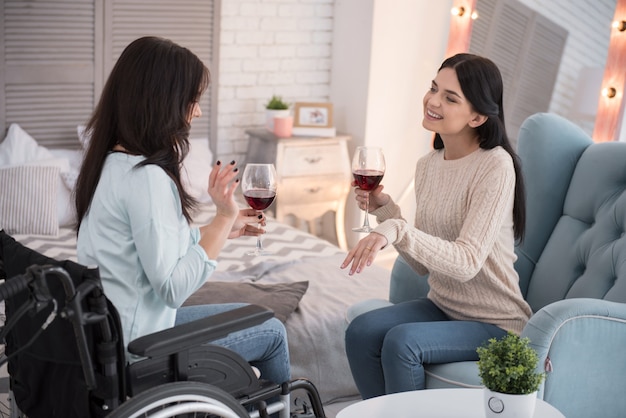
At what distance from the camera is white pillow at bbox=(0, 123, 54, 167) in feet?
12.4

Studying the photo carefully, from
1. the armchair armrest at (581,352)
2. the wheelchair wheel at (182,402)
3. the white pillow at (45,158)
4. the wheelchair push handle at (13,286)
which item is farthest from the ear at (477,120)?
the white pillow at (45,158)

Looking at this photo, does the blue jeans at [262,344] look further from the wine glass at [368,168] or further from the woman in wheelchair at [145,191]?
the wine glass at [368,168]

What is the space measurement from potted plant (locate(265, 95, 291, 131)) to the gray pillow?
1624 millimetres

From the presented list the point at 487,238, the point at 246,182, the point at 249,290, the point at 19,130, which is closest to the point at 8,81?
the point at 19,130

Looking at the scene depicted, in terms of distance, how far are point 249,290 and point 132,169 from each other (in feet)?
4.00

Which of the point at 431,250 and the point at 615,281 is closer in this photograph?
the point at 431,250

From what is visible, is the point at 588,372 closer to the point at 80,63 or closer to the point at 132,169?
the point at 132,169

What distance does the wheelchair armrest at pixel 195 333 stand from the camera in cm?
152

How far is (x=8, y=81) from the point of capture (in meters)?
3.91

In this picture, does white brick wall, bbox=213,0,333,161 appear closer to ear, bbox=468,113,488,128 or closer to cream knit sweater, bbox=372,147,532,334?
cream knit sweater, bbox=372,147,532,334

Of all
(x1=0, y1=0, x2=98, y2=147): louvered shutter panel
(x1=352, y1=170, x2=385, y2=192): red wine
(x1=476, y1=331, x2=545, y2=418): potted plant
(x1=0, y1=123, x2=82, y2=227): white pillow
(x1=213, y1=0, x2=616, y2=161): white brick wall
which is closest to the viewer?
(x1=476, y1=331, x2=545, y2=418): potted plant

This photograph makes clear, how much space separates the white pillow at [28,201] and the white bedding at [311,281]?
53 millimetres

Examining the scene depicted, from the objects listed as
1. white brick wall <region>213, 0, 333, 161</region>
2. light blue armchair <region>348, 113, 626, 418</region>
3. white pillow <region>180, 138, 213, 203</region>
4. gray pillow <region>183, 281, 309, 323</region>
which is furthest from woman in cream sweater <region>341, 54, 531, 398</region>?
white brick wall <region>213, 0, 333, 161</region>

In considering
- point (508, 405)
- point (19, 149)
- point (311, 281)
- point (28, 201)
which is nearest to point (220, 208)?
point (508, 405)
